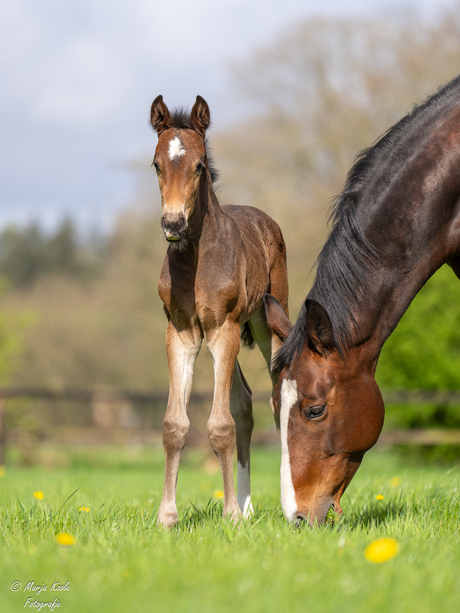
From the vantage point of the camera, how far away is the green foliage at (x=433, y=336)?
41.2 feet

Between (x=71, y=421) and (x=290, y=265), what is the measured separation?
39.4ft

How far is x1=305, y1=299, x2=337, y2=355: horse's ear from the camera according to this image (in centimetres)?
344

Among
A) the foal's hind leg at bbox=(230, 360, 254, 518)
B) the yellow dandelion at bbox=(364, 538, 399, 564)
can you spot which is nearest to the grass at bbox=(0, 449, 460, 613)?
the yellow dandelion at bbox=(364, 538, 399, 564)

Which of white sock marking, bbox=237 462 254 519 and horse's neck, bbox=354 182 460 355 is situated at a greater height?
horse's neck, bbox=354 182 460 355

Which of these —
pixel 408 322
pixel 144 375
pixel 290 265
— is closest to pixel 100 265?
pixel 144 375

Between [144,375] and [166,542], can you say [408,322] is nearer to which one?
[166,542]

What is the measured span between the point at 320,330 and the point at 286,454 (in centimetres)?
71

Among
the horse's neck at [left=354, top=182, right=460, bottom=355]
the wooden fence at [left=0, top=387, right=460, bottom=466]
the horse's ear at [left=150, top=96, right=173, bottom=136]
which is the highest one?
the horse's ear at [left=150, top=96, right=173, bottom=136]

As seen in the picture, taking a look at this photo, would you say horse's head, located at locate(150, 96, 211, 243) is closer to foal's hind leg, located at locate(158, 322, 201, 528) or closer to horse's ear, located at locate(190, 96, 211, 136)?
horse's ear, located at locate(190, 96, 211, 136)

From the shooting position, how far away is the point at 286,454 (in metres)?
3.46

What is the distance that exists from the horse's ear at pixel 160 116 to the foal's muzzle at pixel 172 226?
730 millimetres

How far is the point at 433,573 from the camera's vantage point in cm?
220

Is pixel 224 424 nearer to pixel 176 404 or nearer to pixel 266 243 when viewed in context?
pixel 176 404

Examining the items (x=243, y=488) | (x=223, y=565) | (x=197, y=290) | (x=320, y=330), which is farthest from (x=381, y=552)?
(x=243, y=488)
